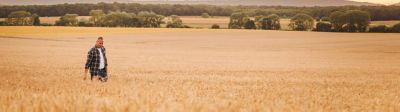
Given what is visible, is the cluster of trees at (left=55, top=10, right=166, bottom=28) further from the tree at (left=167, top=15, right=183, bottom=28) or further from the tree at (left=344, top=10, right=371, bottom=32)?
the tree at (left=344, top=10, right=371, bottom=32)

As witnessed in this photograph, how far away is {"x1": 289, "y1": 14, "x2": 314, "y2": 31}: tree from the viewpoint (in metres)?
93.6

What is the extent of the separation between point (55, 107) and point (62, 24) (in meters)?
96.7

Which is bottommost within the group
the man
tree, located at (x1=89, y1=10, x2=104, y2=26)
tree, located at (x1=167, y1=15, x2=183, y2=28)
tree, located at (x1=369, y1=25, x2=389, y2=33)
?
tree, located at (x1=369, y1=25, x2=389, y2=33)

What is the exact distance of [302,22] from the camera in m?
95.1

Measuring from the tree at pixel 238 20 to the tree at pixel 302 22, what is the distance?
7.58 m

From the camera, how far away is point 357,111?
23.4ft

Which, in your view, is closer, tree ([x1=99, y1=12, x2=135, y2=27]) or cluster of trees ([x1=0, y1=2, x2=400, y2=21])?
tree ([x1=99, y1=12, x2=135, y2=27])

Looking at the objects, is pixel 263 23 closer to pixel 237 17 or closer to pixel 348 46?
pixel 237 17

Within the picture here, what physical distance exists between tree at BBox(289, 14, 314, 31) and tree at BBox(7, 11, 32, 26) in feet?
138

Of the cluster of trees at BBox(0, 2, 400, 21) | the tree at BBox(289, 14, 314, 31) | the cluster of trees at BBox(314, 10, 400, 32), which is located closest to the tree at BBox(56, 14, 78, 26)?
the cluster of trees at BBox(0, 2, 400, 21)

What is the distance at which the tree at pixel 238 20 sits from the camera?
9868cm

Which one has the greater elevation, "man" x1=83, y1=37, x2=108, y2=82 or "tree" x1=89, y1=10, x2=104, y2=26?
"man" x1=83, y1=37, x2=108, y2=82

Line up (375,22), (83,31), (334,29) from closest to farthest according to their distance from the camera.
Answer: (83,31) < (334,29) < (375,22)

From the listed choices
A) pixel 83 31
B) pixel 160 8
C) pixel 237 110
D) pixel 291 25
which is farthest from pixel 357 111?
pixel 160 8
